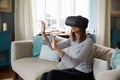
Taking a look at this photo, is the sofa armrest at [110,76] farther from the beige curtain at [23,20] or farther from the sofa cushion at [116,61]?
the beige curtain at [23,20]

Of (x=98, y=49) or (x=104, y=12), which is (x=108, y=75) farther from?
(x=104, y=12)

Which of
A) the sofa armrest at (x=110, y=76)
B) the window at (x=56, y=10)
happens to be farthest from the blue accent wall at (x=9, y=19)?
the sofa armrest at (x=110, y=76)

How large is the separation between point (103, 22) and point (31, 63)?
2.48 metres

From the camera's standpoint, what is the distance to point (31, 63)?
2.79m

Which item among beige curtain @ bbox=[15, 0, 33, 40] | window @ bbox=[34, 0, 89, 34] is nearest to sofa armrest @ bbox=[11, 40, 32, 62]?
beige curtain @ bbox=[15, 0, 33, 40]

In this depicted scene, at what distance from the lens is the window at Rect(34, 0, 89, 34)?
4430mm

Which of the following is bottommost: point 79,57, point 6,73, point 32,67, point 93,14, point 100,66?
point 6,73

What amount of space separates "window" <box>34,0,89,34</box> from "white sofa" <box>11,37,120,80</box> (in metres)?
1.07

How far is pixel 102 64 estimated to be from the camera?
2.05 m

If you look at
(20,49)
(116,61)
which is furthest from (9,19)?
(116,61)

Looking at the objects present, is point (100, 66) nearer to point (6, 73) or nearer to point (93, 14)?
point (6, 73)

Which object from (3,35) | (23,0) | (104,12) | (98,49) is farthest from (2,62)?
(104,12)

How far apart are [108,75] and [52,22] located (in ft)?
10.4

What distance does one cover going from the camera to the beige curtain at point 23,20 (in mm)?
3881
